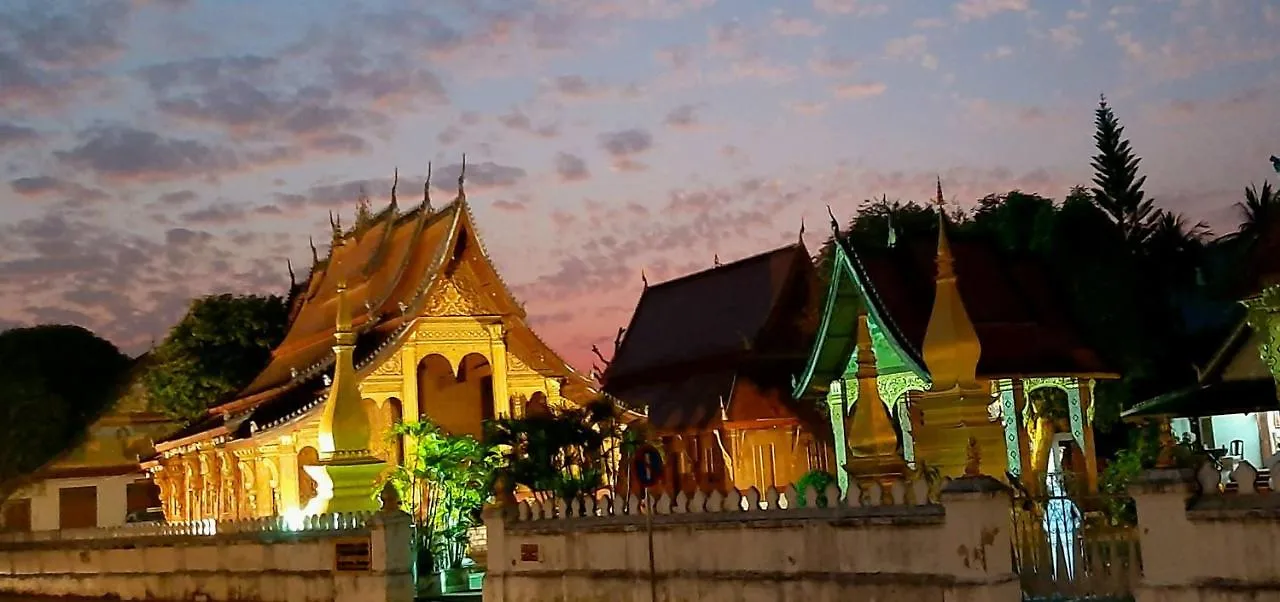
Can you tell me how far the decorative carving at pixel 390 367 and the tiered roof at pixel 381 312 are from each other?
0.13m

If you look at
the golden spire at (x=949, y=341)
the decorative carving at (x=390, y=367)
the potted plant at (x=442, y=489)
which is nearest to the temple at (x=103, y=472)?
the decorative carving at (x=390, y=367)

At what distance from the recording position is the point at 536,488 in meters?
19.8

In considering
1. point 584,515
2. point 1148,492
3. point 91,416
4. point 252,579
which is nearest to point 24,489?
point 91,416

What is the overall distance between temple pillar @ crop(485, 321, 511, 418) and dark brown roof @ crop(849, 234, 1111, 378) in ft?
21.5

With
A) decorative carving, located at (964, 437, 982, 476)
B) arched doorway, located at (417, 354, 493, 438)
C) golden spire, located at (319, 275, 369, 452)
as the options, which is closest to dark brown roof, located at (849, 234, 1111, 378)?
decorative carving, located at (964, 437, 982, 476)

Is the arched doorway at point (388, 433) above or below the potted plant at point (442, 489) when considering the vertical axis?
above

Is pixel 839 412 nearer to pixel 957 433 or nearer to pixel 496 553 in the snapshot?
pixel 496 553

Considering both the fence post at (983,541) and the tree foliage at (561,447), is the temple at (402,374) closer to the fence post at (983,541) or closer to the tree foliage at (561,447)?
the tree foliage at (561,447)

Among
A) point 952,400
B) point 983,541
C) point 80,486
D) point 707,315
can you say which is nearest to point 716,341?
point 707,315

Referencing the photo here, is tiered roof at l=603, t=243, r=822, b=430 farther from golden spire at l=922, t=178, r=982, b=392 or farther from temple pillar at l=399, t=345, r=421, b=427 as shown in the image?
golden spire at l=922, t=178, r=982, b=392

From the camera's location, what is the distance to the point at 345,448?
16812 millimetres

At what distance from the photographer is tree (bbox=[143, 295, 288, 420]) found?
35156mm

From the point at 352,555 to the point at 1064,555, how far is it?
843 centimetres

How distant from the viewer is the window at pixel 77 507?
129 ft
